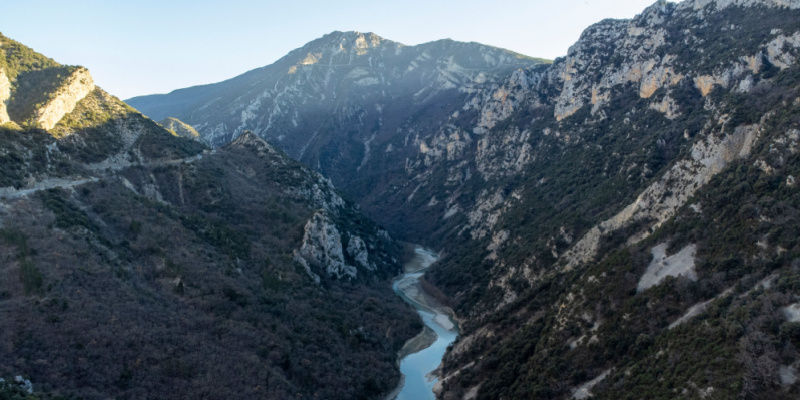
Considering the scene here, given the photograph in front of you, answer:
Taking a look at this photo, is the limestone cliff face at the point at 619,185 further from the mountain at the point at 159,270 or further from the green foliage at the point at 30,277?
the green foliage at the point at 30,277

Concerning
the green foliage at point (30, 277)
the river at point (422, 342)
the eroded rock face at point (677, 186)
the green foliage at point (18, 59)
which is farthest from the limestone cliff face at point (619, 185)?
the green foliage at point (18, 59)

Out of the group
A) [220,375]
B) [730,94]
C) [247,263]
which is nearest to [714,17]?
[730,94]

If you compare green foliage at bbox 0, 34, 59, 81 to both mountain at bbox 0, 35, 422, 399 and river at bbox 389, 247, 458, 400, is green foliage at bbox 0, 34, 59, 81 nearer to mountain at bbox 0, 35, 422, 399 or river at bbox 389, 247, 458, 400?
mountain at bbox 0, 35, 422, 399

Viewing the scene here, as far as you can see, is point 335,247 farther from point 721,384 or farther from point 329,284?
point 721,384

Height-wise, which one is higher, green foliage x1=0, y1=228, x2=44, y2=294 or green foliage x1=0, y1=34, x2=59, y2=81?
green foliage x1=0, y1=34, x2=59, y2=81

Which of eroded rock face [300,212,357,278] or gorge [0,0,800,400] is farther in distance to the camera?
eroded rock face [300,212,357,278]

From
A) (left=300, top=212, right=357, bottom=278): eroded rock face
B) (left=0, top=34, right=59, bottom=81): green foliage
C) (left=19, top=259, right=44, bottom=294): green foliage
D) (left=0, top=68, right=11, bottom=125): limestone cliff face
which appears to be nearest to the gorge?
(left=19, top=259, right=44, bottom=294): green foliage
